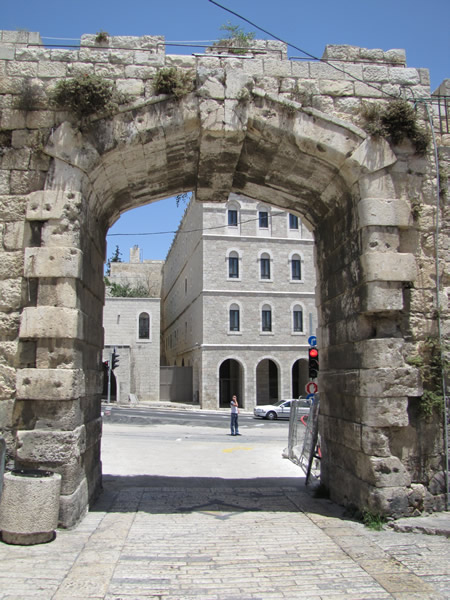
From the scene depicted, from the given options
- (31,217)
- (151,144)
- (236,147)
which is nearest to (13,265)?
(31,217)

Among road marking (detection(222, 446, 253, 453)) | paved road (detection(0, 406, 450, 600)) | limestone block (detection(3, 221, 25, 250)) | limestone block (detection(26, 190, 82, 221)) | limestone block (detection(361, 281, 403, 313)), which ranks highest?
limestone block (detection(26, 190, 82, 221))

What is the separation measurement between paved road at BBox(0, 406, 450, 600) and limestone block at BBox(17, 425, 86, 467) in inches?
30.3

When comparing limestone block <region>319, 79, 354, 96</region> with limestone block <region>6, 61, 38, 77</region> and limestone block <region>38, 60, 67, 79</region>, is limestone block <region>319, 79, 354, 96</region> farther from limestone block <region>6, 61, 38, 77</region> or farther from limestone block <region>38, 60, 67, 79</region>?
limestone block <region>6, 61, 38, 77</region>

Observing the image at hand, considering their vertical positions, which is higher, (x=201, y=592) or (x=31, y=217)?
(x=31, y=217)

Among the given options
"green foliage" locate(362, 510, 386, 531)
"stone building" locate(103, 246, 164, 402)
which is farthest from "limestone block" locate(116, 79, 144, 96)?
"stone building" locate(103, 246, 164, 402)

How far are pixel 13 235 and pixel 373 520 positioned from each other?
209 inches

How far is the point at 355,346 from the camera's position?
6.79 metres

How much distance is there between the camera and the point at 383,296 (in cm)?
632

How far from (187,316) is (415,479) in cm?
3484

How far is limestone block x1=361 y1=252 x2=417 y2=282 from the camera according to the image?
20.9 feet

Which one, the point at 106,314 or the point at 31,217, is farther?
the point at 106,314

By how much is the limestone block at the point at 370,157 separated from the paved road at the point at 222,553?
14.0 feet

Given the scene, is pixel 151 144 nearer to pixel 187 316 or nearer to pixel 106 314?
pixel 106 314

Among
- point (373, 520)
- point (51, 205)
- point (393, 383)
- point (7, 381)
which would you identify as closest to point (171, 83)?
point (51, 205)
